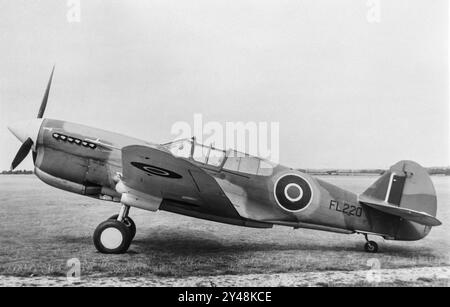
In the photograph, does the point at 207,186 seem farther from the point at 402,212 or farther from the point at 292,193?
the point at 402,212

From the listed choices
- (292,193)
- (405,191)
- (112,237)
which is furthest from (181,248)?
(405,191)

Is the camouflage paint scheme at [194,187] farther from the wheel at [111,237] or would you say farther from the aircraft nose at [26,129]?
the wheel at [111,237]

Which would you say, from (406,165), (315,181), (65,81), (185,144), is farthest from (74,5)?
(406,165)

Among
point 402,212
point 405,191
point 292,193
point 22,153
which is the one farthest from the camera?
point 405,191

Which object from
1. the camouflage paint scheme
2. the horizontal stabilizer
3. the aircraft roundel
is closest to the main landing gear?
the camouflage paint scheme

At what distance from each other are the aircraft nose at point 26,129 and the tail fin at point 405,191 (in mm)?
5254

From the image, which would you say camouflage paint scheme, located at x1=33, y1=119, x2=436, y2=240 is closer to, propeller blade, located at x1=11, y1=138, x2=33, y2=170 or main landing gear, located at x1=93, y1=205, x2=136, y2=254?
propeller blade, located at x1=11, y1=138, x2=33, y2=170

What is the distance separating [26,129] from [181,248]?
3.02 m

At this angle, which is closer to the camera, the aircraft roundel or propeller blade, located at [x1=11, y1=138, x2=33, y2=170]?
propeller blade, located at [x1=11, y1=138, x2=33, y2=170]

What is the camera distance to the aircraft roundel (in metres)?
5.30

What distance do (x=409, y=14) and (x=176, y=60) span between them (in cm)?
402

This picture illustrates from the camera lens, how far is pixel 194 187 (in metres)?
4.81

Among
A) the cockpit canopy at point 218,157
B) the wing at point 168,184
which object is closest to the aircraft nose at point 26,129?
the wing at point 168,184

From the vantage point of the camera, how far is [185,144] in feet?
17.2
